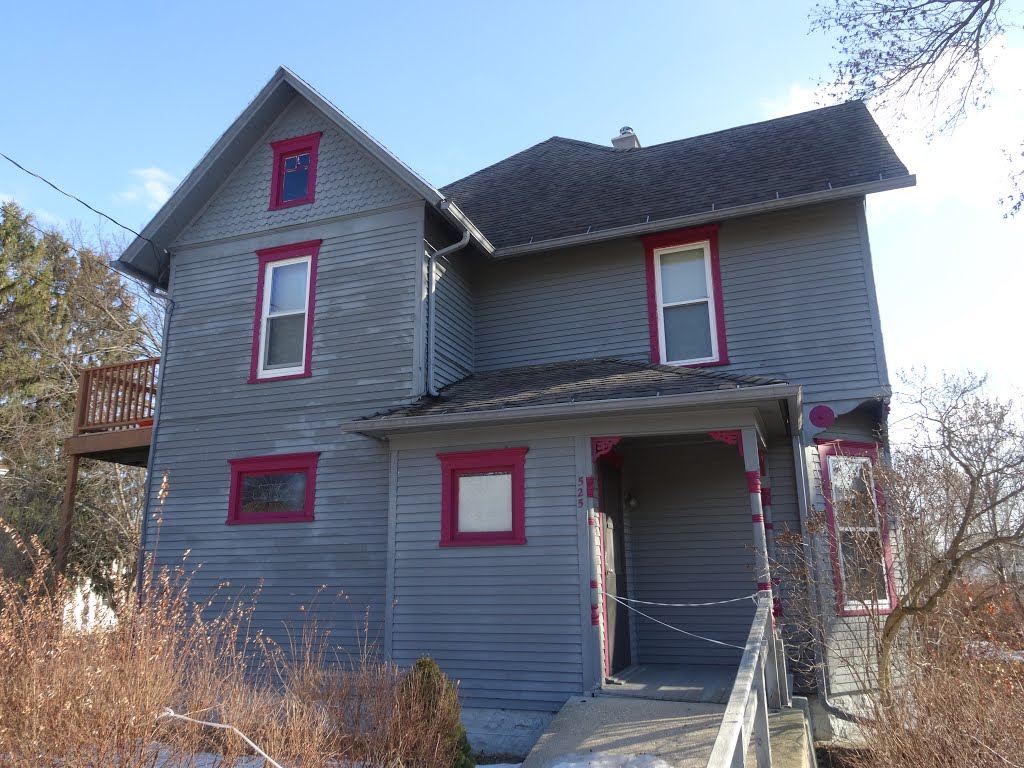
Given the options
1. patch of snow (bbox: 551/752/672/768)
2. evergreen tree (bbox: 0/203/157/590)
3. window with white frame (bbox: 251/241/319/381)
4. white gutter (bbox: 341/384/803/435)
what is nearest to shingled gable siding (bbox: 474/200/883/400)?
white gutter (bbox: 341/384/803/435)

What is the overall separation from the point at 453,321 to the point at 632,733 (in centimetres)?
622

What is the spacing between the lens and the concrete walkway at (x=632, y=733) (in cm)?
578

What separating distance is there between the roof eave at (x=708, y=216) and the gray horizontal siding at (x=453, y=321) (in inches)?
26.4

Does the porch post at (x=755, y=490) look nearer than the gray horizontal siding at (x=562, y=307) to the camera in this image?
Yes

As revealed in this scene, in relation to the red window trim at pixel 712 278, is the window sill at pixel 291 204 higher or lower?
higher

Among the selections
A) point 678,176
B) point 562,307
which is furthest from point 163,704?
point 678,176

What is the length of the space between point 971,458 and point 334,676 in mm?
10377

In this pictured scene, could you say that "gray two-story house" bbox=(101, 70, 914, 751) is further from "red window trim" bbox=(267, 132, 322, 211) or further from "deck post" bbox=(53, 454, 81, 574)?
"deck post" bbox=(53, 454, 81, 574)

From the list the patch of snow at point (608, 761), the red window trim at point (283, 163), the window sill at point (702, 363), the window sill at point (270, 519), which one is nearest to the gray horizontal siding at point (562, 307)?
the window sill at point (702, 363)

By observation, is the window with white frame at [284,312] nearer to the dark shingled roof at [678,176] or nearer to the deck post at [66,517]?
the dark shingled roof at [678,176]

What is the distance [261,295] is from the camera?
1114cm

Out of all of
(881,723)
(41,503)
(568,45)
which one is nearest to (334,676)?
(881,723)

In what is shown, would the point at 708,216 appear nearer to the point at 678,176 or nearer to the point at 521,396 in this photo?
the point at 678,176

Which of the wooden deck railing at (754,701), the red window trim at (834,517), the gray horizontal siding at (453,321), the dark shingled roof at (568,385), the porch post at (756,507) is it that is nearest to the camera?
the wooden deck railing at (754,701)
